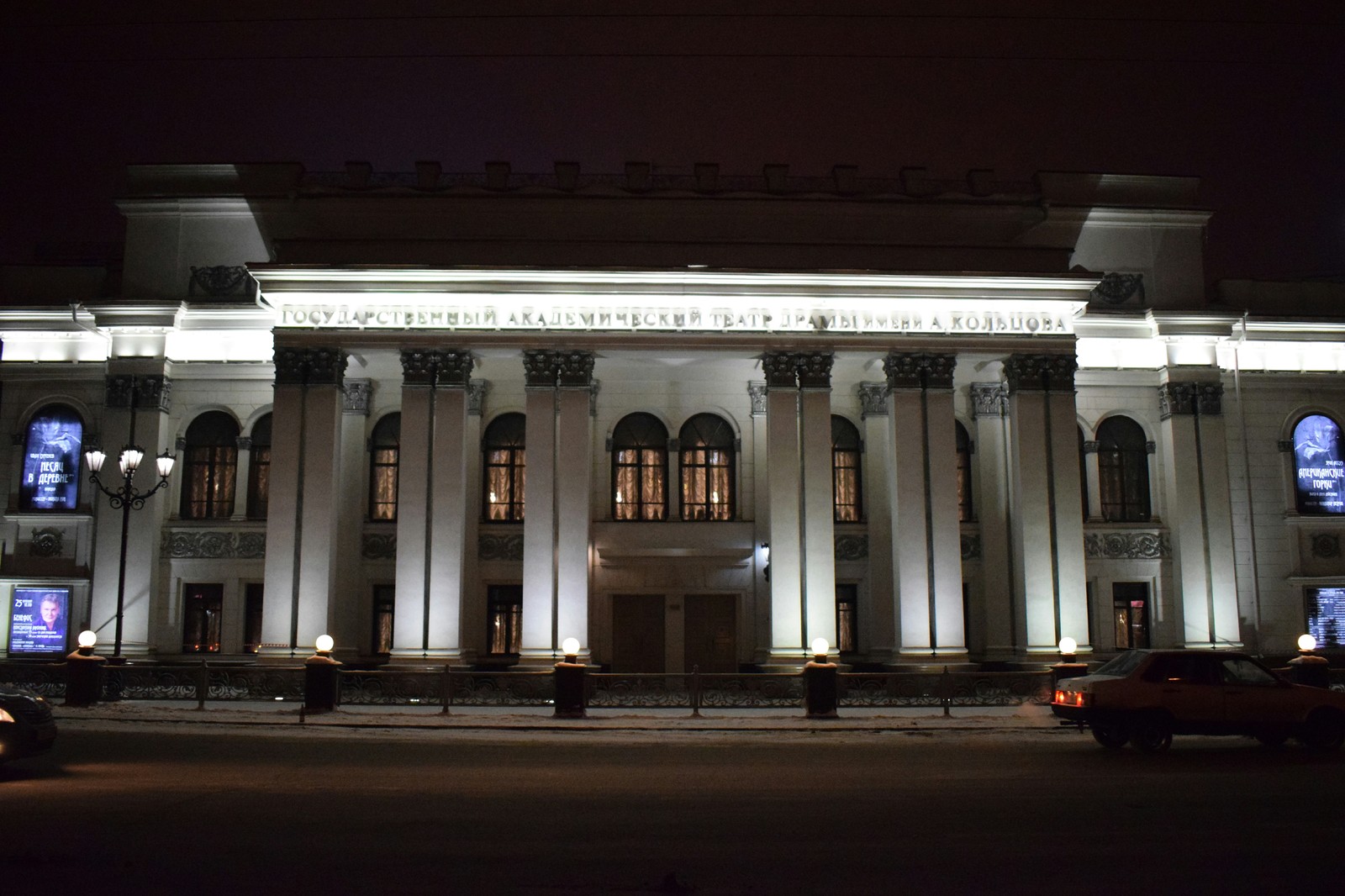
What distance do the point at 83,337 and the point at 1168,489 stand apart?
105 ft

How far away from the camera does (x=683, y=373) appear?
32188 millimetres

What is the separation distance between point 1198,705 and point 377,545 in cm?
2224

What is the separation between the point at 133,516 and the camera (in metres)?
29.8

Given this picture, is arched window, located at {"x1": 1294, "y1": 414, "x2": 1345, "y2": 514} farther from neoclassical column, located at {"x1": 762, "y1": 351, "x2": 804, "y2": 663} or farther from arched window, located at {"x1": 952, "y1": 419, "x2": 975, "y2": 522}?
neoclassical column, located at {"x1": 762, "y1": 351, "x2": 804, "y2": 663}

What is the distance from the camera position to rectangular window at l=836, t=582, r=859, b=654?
3167 cm

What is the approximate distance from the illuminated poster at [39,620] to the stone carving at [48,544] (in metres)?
1.00

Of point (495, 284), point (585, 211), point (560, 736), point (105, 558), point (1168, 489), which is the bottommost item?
point (560, 736)

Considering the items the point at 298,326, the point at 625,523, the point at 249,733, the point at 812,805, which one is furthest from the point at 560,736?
the point at 298,326

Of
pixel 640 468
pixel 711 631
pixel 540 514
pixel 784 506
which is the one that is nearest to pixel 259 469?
pixel 540 514

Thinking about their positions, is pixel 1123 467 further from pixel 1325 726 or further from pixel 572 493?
pixel 1325 726

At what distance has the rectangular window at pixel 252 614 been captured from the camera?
3072cm

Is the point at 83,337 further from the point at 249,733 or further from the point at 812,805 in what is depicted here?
the point at 812,805

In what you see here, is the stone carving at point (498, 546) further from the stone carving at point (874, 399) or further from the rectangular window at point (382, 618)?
the stone carving at point (874, 399)

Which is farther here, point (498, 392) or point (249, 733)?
point (498, 392)
